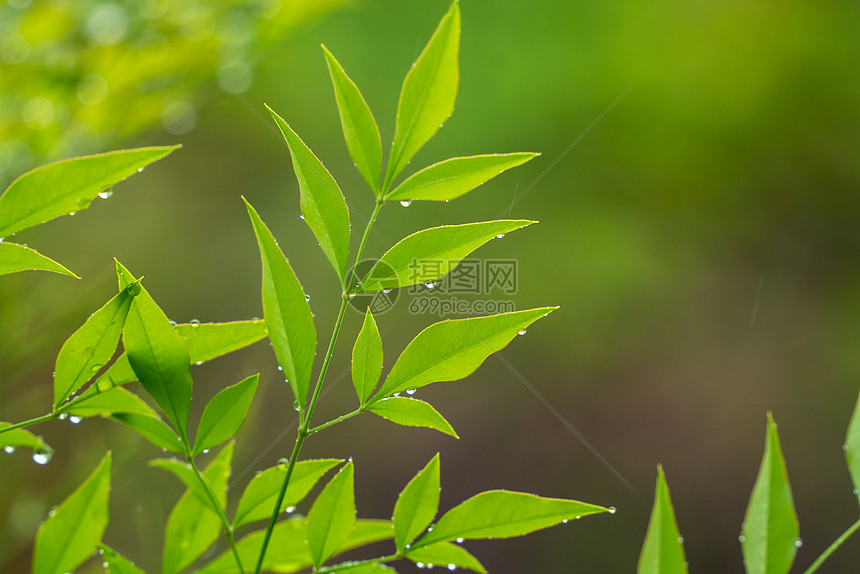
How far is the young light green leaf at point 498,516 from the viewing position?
0.18 m

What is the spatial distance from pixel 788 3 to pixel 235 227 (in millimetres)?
1495

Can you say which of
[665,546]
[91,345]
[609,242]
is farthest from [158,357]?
[609,242]

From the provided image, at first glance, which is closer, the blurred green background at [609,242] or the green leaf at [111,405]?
the green leaf at [111,405]

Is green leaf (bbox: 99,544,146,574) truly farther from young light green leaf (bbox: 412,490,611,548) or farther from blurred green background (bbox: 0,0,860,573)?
blurred green background (bbox: 0,0,860,573)

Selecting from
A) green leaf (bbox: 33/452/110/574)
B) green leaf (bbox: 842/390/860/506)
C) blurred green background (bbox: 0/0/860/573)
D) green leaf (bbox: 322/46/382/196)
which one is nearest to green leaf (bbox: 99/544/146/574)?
green leaf (bbox: 33/452/110/574)

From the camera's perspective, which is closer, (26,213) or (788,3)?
(26,213)

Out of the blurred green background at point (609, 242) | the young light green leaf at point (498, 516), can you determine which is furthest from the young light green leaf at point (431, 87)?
the blurred green background at point (609, 242)

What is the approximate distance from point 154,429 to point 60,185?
79 mm

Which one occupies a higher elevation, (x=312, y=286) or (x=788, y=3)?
(x=788, y=3)

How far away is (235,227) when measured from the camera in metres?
1.47

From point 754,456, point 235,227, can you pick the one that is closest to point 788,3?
point 754,456

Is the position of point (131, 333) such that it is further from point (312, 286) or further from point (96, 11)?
point (312, 286)

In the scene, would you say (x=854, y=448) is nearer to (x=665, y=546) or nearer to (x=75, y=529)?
(x=665, y=546)

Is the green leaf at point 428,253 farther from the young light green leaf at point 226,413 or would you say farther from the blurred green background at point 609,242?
the blurred green background at point 609,242
